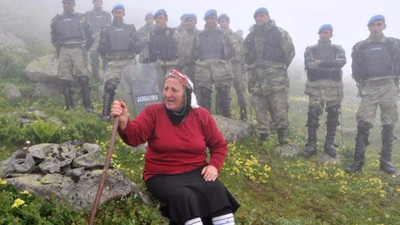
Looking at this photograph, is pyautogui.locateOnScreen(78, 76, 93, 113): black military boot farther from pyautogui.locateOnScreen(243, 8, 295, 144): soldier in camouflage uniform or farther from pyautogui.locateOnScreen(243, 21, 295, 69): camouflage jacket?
pyautogui.locateOnScreen(243, 8, 295, 144): soldier in camouflage uniform

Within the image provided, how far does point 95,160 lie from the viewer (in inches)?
227

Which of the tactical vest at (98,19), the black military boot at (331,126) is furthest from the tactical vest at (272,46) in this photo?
the tactical vest at (98,19)

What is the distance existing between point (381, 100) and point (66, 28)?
10.5 meters

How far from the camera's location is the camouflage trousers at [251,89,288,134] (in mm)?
10828

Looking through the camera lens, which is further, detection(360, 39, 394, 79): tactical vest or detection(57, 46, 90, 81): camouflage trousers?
detection(57, 46, 90, 81): camouflage trousers

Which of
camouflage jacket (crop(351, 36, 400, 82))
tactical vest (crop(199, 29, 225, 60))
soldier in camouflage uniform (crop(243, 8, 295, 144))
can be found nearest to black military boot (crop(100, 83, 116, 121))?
tactical vest (crop(199, 29, 225, 60))

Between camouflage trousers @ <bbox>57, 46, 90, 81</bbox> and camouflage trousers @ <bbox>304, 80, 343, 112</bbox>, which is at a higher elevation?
camouflage trousers @ <bbox>57, 46, 90, 81</bbox>

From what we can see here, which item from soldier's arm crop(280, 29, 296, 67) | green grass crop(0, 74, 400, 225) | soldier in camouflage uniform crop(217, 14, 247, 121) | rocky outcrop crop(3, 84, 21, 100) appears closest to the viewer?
green grass crop(0, 74, 400, 225)

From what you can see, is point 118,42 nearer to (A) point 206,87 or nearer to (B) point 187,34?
(B) point 187,34

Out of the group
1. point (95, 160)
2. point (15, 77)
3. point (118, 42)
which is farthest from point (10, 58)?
point (95, 160)

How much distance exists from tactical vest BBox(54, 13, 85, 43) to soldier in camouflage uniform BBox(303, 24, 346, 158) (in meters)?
8.00

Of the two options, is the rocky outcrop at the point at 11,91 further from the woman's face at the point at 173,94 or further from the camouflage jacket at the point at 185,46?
the woman's face at the point at 173,94

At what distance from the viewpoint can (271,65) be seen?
10.8 meters

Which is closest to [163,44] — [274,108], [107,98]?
[107,98]
